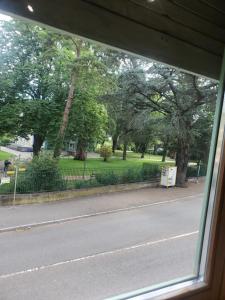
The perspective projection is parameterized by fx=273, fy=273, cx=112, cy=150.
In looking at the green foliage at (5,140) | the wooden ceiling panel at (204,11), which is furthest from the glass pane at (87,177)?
the wooden ceiling panel at (204,11)

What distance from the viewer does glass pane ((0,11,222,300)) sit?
684mm

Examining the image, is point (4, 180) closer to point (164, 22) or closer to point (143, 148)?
point (164, 22)

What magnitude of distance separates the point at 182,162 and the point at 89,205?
0.45 metres

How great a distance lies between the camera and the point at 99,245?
0.99m

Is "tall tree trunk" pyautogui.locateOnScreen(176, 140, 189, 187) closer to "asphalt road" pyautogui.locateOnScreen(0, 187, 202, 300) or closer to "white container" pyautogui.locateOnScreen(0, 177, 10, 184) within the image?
"asphalt road" pyautogui.locateOnScreen(0, 187, 202, 300)

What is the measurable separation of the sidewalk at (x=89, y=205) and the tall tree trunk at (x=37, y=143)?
0.17 m

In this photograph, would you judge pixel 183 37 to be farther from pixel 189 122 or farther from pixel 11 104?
pixel 189 122

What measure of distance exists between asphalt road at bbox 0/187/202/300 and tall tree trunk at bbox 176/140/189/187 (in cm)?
7

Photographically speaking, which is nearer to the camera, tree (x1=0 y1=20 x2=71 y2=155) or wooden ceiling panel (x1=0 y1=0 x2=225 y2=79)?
wooden ceiling panel (x1=0 y1=0 x2=225 y2=79)

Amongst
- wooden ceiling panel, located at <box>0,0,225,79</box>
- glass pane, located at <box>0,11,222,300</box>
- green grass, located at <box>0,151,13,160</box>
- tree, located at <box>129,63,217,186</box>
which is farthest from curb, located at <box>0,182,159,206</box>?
wooden ceiling panel, located at <box>0,0,225,79</box>

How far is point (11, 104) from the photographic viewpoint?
73cm

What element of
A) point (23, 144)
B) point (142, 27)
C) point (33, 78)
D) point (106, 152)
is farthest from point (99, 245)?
point (142, 27)

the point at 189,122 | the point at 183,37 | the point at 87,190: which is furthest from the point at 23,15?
the point at 189,122

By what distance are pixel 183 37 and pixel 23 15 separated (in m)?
0.35
